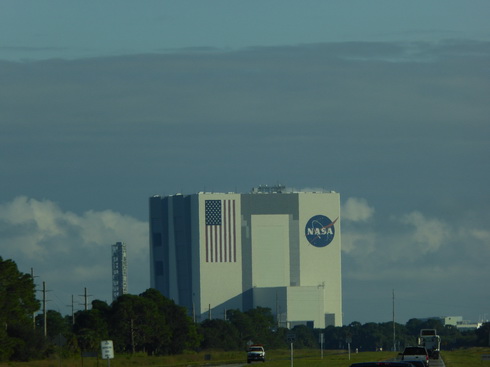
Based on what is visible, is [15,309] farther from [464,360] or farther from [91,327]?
[464,360]

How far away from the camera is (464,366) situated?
90938 millimetres

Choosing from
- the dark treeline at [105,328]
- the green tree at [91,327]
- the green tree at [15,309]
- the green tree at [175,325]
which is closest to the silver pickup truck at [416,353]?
the dark treeline at [105,328]

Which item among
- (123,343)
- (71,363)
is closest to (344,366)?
(71,363)

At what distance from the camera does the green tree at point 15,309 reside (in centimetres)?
10488

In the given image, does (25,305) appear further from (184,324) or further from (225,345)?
(225,345)

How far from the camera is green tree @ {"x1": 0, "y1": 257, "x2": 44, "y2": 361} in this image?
104875 millimetres

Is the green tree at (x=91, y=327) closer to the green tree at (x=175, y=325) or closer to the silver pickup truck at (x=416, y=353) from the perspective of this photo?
the green tree at (x=175, y=325)

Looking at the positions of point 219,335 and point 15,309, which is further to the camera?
point 219,335

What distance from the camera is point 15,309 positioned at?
359ft

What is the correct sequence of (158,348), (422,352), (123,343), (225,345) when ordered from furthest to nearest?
(225,345) → (158,348) → (123,343) → (422,352)

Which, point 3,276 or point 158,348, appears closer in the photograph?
point 3,276

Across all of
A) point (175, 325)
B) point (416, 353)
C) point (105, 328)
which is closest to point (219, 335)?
→ point (175, 325)

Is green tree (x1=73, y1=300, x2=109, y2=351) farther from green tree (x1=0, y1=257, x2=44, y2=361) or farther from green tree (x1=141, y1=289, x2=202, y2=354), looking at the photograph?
green tree (x1=141, y1=289, x2=202, y2=354)

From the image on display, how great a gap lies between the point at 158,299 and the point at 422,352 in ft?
246
